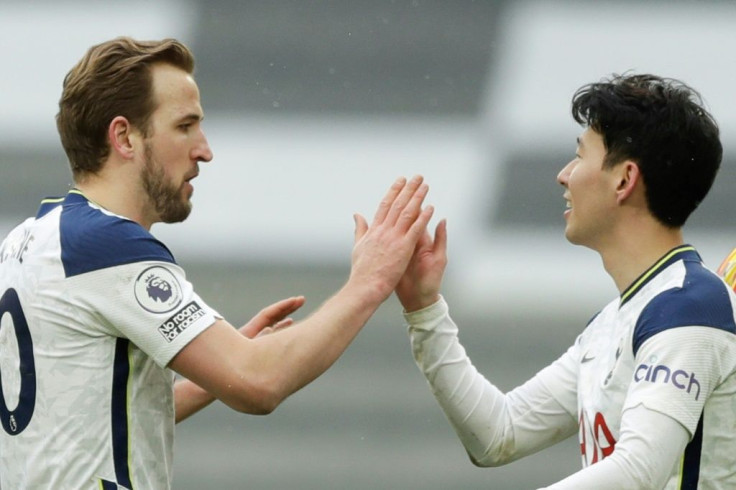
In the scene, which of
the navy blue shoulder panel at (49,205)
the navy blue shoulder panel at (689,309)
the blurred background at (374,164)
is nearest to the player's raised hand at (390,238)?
the navy blue shoulder panel at (689,309)

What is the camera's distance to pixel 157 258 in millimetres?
2377

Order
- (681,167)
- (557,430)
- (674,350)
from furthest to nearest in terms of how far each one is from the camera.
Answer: (557,430) < (681,167) < (674,350)

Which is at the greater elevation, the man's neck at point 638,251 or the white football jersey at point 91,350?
the man's neck at point 638,251

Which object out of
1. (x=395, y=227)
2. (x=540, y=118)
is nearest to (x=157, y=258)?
(x=395, y=227)


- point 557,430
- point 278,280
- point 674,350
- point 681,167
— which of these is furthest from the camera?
point 278,280

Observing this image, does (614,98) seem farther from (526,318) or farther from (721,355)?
(526,318)

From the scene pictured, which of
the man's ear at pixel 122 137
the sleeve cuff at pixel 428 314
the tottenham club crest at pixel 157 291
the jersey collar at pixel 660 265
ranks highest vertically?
the man's ear at pixel 122 137

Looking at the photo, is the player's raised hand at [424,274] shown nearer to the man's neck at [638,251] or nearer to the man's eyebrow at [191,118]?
the man's neck at [638,251]

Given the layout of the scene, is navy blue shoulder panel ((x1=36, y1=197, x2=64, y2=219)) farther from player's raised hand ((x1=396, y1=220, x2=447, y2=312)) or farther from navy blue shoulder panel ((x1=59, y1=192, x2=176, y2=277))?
player's raised hand ((x1=396, y1=220, x2=447, y2=312))

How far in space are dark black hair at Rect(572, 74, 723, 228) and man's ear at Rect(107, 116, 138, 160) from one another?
40.5 inches

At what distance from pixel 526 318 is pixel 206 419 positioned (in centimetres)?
213

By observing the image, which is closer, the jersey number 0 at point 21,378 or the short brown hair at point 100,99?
the jersey number 0 at point 21,378

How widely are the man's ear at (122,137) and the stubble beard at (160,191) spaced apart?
3 cm

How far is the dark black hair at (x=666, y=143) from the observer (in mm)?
2574
